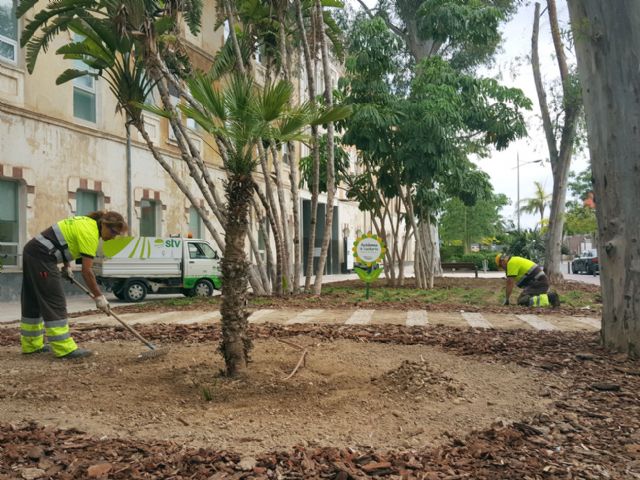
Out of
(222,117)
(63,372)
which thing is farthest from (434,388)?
(63,372)

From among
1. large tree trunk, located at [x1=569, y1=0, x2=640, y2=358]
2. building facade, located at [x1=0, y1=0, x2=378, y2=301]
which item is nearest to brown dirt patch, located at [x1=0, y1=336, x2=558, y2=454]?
large tree trunk, located at [x1=569, y1=0, x2=640, y2=358]

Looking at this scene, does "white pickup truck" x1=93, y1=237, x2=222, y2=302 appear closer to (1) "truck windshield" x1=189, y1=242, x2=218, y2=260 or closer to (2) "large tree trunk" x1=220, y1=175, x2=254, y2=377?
(1) "truck windshield" x1=189, y1=242, x2=218, y2=260

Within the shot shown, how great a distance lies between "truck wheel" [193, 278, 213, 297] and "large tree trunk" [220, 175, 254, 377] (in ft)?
39.8

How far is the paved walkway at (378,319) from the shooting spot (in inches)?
344

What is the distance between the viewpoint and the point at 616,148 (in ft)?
19.0

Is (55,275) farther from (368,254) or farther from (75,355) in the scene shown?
(368,254)

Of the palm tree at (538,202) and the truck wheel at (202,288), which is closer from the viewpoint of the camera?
the truck wheel at (202,288)

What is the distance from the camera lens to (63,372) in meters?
5.20

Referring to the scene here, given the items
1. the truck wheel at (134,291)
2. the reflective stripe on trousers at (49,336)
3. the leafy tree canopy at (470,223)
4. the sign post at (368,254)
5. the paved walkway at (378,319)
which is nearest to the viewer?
the reflective stripe on trousers at (49,336)

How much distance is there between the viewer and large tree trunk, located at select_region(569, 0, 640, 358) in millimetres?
5699

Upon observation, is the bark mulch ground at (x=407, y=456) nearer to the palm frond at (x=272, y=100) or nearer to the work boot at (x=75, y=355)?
the work boot at (x=75, y=355)

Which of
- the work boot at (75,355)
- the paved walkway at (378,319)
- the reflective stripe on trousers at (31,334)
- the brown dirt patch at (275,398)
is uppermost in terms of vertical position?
the reflective stripe on trousers at (31,334)

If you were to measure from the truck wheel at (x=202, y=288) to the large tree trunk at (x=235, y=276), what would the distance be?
12.1 m

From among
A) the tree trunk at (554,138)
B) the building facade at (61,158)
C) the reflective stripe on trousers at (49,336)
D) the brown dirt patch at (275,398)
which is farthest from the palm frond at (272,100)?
the tree trunk at (554,138)
